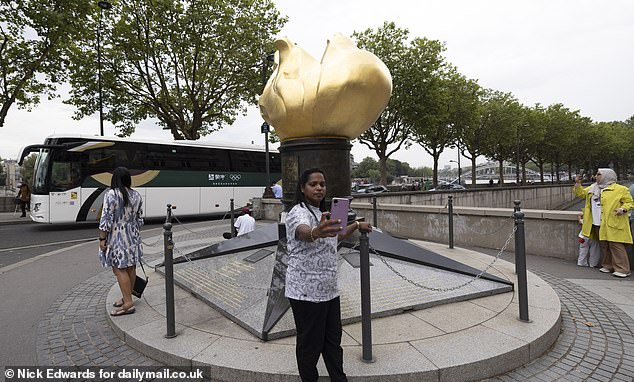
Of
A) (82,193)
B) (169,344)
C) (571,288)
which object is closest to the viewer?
(169,344)

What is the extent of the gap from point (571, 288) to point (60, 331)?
723 cm

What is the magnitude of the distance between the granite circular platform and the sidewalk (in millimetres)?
12

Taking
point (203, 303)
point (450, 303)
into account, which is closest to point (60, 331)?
point (203, 303)

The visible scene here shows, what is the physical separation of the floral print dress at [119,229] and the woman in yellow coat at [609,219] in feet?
23.8

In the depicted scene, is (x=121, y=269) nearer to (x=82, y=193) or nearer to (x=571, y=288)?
(x=571, y=288)

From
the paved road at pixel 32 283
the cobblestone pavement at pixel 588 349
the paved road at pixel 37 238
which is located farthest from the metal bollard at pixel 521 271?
the paved road at pixel 37 238

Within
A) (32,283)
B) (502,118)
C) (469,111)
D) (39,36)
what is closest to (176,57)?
(39,36)

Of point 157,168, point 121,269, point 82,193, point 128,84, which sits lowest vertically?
point 121,269

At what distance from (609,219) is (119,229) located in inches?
301

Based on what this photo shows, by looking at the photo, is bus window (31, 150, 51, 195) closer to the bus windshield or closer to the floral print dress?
the bus windshield

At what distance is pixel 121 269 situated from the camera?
4.26m

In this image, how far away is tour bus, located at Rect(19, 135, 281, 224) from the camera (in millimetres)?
12875

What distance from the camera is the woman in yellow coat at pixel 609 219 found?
228 inches

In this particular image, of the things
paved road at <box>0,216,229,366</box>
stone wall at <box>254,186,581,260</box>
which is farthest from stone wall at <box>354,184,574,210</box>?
paved road at <box>0,216,229,366</box>
